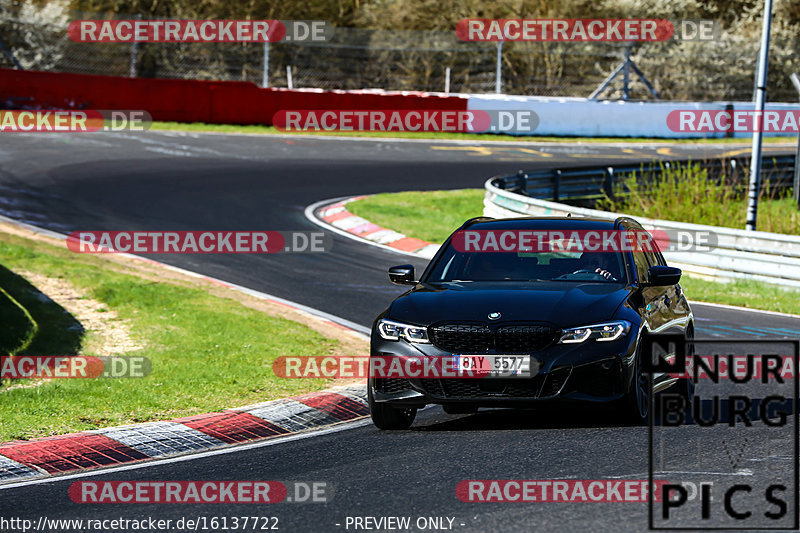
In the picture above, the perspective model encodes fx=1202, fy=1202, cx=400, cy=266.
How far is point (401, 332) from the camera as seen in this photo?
8352 millimetres

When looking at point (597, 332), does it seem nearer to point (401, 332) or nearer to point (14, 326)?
point (401, 332)

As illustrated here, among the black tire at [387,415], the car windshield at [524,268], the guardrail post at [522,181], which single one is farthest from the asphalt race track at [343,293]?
the guardrail post at [522,181]

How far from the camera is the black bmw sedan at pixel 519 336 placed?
7.98 metres

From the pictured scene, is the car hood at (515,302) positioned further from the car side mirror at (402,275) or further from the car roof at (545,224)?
the car roof at (545,224)

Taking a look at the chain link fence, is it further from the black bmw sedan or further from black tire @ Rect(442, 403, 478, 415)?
black tire @ Rect(442, 403, 478, 415)

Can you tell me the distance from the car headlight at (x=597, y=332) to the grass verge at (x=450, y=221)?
8.31 metres

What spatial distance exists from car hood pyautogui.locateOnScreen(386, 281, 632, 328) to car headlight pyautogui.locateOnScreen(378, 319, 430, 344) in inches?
1.9

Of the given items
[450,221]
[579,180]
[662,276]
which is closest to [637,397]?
[662,276]

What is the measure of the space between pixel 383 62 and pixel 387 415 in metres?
33.5

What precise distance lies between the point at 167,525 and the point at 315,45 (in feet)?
116

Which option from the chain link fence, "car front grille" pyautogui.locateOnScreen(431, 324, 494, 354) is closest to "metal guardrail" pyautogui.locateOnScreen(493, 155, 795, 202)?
the chain link fence

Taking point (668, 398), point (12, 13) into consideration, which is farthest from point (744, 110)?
point (668, 398)

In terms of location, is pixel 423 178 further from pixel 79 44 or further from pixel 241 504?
pixel 241 504

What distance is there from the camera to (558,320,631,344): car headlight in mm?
8047
